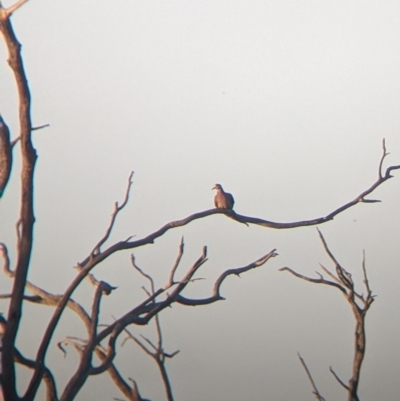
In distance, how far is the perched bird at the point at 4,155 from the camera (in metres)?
3.96

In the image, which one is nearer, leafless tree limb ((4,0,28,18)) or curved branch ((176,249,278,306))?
leafless tree limb ((4,0,28,18))

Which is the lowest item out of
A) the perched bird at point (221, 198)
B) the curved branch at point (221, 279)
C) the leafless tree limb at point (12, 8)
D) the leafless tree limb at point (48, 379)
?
the leafless tree limb at point (48, 379)

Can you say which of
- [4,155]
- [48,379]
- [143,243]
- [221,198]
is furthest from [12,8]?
[221,198]

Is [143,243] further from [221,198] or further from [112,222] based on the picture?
[221,198]

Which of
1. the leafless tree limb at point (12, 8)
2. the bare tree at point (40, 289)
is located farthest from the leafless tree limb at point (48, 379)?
the leafless tree limb at point (12, 8)

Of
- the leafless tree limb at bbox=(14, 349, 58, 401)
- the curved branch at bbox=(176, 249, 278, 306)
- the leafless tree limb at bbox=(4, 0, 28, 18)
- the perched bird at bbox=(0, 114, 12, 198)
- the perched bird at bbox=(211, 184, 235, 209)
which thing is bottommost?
the leafless tree limb at bbox=(14, 349, 58, 401)

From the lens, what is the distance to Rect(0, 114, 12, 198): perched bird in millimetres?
3961

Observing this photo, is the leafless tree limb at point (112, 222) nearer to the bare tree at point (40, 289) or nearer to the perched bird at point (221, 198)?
the bare tree at point (40, 289)

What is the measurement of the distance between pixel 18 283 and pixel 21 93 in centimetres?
97

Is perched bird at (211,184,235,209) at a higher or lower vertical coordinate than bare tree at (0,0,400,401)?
higher

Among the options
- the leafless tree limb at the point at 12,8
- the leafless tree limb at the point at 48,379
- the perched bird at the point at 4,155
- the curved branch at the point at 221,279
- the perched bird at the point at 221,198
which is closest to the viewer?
the leafless tree limb at the point at 12,8

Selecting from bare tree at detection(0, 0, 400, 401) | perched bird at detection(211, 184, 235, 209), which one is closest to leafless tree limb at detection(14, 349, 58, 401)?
bare tree at detection(0, 0, 400, 401)

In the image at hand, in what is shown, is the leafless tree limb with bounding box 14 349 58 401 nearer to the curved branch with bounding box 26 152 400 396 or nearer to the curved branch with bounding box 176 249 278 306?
the curved branch with bounding box 26 152 400 396

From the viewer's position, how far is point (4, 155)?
3.98 m
